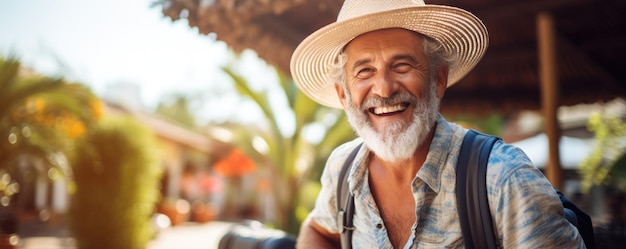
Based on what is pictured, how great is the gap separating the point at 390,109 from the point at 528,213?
637mm

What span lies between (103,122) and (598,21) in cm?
743

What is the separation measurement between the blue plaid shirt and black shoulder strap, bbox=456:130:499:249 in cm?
2

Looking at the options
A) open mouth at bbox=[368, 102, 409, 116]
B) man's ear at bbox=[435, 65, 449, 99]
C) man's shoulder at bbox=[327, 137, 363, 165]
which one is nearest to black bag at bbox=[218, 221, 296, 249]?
man's shoulder at bbox=[327, 137, 363, 165]


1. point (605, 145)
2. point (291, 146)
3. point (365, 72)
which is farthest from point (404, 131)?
point (291, 146)

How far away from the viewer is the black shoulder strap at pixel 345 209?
1830 mm

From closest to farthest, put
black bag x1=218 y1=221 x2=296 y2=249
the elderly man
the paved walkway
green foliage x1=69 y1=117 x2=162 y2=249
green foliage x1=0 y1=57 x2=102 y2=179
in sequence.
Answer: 1. the elderly man
2. black bag x1=218 y1=221 x2=296 y2=249
3. green foliage x1=0 y1=57 x2=102 y2=179
4. green foliage x1=69 y1=117 x2=162 y2=249
5. the paved walkway

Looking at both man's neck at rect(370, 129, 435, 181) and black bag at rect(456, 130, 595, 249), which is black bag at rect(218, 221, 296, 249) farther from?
black bag at rect(456, 130, 595, 249)

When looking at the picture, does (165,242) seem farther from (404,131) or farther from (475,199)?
(475,199)

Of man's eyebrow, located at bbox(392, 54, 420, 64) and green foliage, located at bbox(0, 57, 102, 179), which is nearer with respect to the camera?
man's eyebrow, located at bbox(392, 54, 420, 64)

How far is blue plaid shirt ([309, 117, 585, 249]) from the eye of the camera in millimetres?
1331

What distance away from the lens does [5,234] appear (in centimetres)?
648

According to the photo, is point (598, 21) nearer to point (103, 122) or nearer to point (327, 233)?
point (327, 233)

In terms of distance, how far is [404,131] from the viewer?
69.6 inches

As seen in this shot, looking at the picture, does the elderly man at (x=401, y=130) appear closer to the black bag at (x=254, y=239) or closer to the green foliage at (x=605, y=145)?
the black bag at (x=254, y=239)
